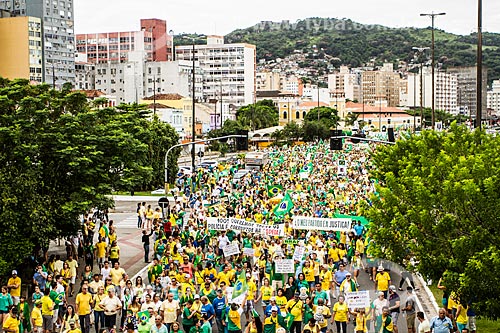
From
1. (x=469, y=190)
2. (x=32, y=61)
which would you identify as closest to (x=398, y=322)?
(x=469, y=190)

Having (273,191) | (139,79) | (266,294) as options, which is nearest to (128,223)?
(273,191)

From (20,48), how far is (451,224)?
111 meters

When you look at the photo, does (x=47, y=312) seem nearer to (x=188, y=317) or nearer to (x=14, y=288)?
(x=14, y=288)

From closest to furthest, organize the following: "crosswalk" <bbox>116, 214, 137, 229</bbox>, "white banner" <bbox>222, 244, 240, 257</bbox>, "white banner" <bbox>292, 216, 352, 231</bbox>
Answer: "white banner" <bbox>222, 244, 240, 257</bbox> < "white banner" <bbox>292, 216, 352, 231</bbox> < "crosswalk" <bbox>116, 214, 137, 229</bbox>

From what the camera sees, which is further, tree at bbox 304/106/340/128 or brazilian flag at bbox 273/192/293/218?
tree at bbox 304/106/340/128

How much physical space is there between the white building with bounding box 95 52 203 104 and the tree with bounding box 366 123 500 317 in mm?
138709

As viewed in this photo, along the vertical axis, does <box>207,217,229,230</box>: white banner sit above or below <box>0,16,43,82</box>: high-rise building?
below

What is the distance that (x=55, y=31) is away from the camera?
13638 centimetres

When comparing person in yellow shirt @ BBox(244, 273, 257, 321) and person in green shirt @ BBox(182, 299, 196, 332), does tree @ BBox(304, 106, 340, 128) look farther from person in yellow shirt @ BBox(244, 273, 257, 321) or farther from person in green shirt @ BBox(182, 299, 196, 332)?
person in green shirt @ BBox(182, 299, 196, 332)

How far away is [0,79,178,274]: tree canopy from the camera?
72.8 feet

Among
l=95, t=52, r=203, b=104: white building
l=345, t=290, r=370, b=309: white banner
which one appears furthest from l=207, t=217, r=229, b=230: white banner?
l=95, t=52, r=203, b=104: white building

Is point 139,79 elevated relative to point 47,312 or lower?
elevated

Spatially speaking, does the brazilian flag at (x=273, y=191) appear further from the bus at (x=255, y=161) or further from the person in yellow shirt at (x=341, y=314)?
the bus at (x=255, y=161)

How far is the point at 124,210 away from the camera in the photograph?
44250 millimetres
